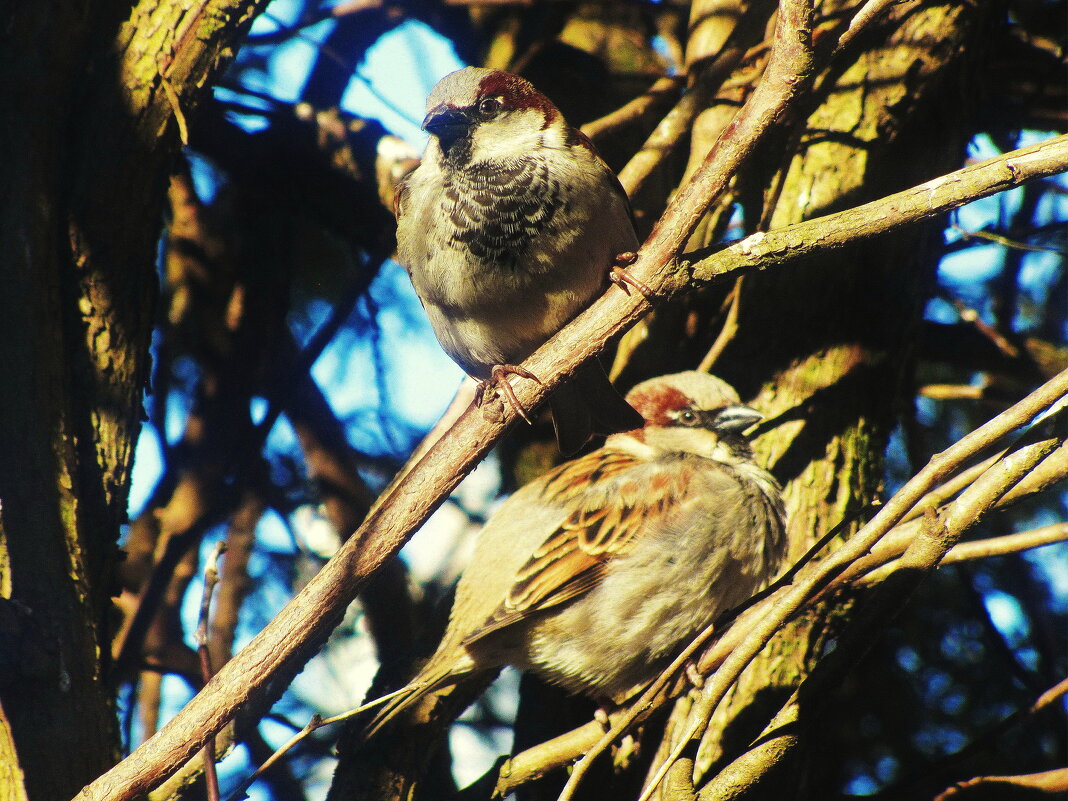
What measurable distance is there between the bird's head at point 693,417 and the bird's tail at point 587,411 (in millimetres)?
239

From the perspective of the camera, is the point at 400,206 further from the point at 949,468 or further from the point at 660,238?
the point at 949,468

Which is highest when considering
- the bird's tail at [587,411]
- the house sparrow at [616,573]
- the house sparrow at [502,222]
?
the house sparrow at [502,222]

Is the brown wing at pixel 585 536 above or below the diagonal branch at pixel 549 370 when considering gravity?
below

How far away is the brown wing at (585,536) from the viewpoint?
2.34 metres

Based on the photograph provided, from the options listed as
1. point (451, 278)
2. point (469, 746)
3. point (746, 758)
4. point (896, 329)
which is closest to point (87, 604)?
point (451, 278)

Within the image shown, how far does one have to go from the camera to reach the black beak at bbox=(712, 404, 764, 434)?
8.25ft

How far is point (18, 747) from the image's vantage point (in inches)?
73.4

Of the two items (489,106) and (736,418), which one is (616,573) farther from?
(489,106)

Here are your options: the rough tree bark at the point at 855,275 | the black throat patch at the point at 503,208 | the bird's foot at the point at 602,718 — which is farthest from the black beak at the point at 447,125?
the bird's foot at the point at 602,718

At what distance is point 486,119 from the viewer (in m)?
2.32

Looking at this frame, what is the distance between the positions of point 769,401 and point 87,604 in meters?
1.73

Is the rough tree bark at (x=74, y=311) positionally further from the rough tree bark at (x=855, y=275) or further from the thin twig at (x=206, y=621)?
the rough tree bark at (x=855, y=275)

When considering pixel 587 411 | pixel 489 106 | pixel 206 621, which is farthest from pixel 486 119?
pixel 206 621

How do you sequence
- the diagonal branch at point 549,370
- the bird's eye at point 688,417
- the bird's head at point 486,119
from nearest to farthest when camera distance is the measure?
1. the diagonal branch at point 549,370
2. the bird's head at point 486,119
3. the bird's eye at point 688,417
